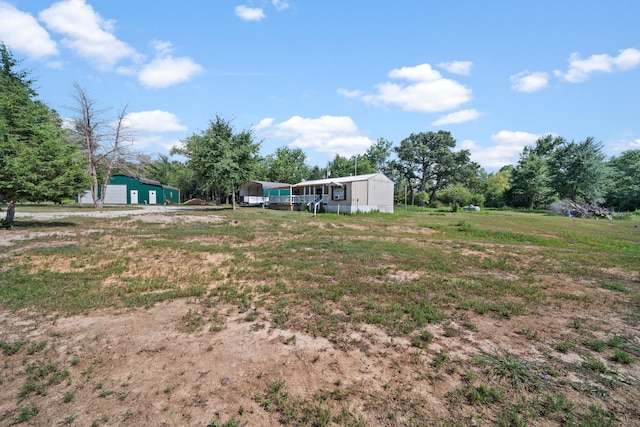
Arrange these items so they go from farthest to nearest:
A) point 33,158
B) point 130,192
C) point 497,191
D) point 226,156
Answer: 1. point 497,191
2. point 130,192
3. point 226,156
4. point 33,158

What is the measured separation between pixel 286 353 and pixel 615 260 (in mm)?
10539

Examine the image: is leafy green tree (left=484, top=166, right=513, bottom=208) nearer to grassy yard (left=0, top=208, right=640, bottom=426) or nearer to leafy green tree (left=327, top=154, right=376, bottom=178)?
leafy green tree (left=327, top=154, right=376, bottom=178)

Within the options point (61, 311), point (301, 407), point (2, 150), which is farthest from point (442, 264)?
point (2, 150)

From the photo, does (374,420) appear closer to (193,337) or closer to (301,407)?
(301,407)

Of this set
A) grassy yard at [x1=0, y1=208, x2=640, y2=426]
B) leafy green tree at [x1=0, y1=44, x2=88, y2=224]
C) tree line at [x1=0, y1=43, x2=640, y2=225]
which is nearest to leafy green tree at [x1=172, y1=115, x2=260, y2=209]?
tree line at [x1=0, y1=43, x2=640, y2=225]

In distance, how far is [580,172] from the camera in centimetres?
4022

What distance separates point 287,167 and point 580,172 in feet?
148

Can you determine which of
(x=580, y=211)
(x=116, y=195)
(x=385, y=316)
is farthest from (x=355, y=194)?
(x=116, y=195)

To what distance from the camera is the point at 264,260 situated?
756 cm

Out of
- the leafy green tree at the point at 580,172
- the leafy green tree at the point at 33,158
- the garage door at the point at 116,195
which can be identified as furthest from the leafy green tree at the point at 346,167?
the leafy green tree at the point at 33,158

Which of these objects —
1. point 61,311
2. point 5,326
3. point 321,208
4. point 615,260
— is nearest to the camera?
point 5,326

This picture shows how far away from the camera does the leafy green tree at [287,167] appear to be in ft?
173

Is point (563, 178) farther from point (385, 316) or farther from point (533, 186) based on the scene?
Answer: point (385, 316)

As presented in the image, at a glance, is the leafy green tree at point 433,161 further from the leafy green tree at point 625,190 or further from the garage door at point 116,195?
the garage door at point 116,195
